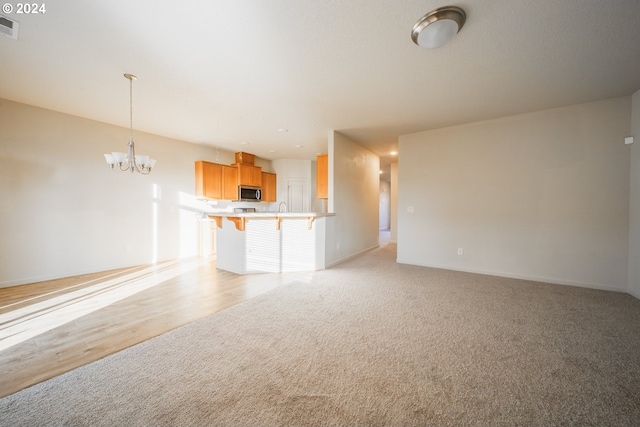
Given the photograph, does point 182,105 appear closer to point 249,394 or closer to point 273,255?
point 273,255

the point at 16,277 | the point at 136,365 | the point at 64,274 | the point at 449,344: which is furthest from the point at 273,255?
the point at 16,277

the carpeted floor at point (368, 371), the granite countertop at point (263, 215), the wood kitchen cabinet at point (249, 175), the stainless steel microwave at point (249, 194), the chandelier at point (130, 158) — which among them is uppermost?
the wood kitchen cabinet at point (249, 175)

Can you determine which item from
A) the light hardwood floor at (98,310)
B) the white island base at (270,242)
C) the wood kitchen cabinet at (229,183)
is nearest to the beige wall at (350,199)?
the white island base at (270,242)

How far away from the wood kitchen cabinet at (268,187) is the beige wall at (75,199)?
253cm

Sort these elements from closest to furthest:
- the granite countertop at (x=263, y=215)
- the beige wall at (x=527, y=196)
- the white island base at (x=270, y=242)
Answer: the beige wall at (x=527, y=196), the granite countertop at (x=263, y=215), the white island base at (x=270, y=242)

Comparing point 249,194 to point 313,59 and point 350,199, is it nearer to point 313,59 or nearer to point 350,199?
point 350,199

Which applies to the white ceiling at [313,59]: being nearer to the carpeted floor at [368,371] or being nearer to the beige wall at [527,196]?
the beige wall at [527,196]

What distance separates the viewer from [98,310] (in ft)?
8.56

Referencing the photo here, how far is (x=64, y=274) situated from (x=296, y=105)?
16.0 ft

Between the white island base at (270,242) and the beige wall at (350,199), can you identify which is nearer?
the white island base at (270,242)

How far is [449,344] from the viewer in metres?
1.94

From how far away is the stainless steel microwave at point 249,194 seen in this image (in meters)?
6.42

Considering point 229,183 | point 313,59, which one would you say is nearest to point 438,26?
point 313,59

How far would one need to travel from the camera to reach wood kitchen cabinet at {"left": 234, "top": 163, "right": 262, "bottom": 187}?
645cm
